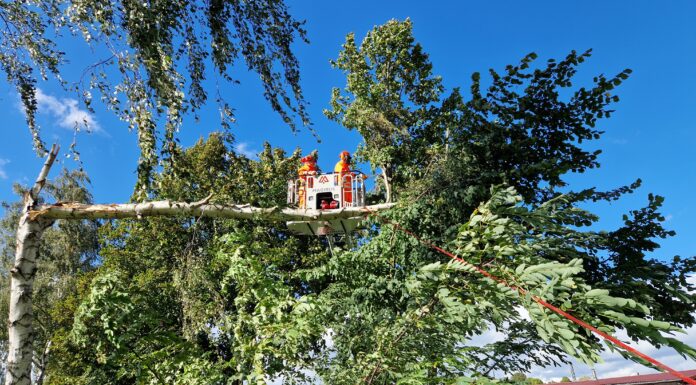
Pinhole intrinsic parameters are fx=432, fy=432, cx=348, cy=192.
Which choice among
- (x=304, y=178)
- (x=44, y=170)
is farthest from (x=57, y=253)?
(x=44, y=170)

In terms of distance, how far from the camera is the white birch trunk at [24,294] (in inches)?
140

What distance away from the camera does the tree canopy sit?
130 inches

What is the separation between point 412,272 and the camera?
589cm

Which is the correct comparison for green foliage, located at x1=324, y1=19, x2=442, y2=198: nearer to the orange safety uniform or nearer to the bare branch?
the orange safety uniform

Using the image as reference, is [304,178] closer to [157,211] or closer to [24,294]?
[157,211]

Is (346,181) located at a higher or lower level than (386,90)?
lower

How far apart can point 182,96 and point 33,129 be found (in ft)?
6.35

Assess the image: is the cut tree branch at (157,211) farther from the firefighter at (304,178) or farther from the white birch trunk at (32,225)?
the firefighter at (304,178)

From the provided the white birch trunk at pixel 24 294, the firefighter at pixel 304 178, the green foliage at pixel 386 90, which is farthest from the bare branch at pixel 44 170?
the green foliage at pixel 386 90

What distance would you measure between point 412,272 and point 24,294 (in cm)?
427

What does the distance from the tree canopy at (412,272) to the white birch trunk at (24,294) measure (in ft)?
1.25

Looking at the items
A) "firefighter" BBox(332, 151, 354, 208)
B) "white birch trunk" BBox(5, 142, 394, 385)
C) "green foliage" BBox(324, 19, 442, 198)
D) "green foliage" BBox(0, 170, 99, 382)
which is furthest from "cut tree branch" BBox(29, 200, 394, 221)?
"green foliage" BBox(0, 170, 99, 382)

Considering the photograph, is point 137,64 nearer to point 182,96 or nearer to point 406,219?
point 182,96

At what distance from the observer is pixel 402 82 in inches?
506
